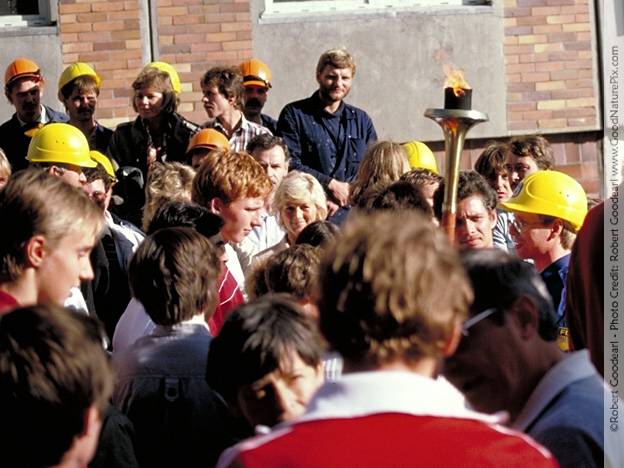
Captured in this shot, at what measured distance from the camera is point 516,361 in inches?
131

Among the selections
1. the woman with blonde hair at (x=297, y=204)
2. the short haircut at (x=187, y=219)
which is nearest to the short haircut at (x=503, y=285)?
the short haircut at (x=187, y=219)

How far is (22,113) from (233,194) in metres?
3.54

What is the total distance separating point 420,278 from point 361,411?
28cm

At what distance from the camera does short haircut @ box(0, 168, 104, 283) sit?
398 centimetres

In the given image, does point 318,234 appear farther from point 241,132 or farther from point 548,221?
point 241,132

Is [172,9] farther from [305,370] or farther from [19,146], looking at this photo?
[305,370]

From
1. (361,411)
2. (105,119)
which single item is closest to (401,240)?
(361,411)

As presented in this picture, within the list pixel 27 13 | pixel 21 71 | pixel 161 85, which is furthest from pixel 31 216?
pixel 27 13

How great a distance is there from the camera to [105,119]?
11695 mm

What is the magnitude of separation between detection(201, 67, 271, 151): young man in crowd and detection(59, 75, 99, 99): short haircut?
84 cm

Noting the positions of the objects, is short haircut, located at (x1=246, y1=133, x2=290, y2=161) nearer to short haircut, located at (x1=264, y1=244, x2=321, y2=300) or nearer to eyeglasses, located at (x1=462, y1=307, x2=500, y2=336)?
short haircut, located at (x1=264, y1=244, x2=321, y2=300)

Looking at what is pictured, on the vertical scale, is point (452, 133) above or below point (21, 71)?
below

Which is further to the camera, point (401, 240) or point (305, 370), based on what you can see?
point (305, 370)

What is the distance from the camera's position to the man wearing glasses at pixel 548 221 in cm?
622
